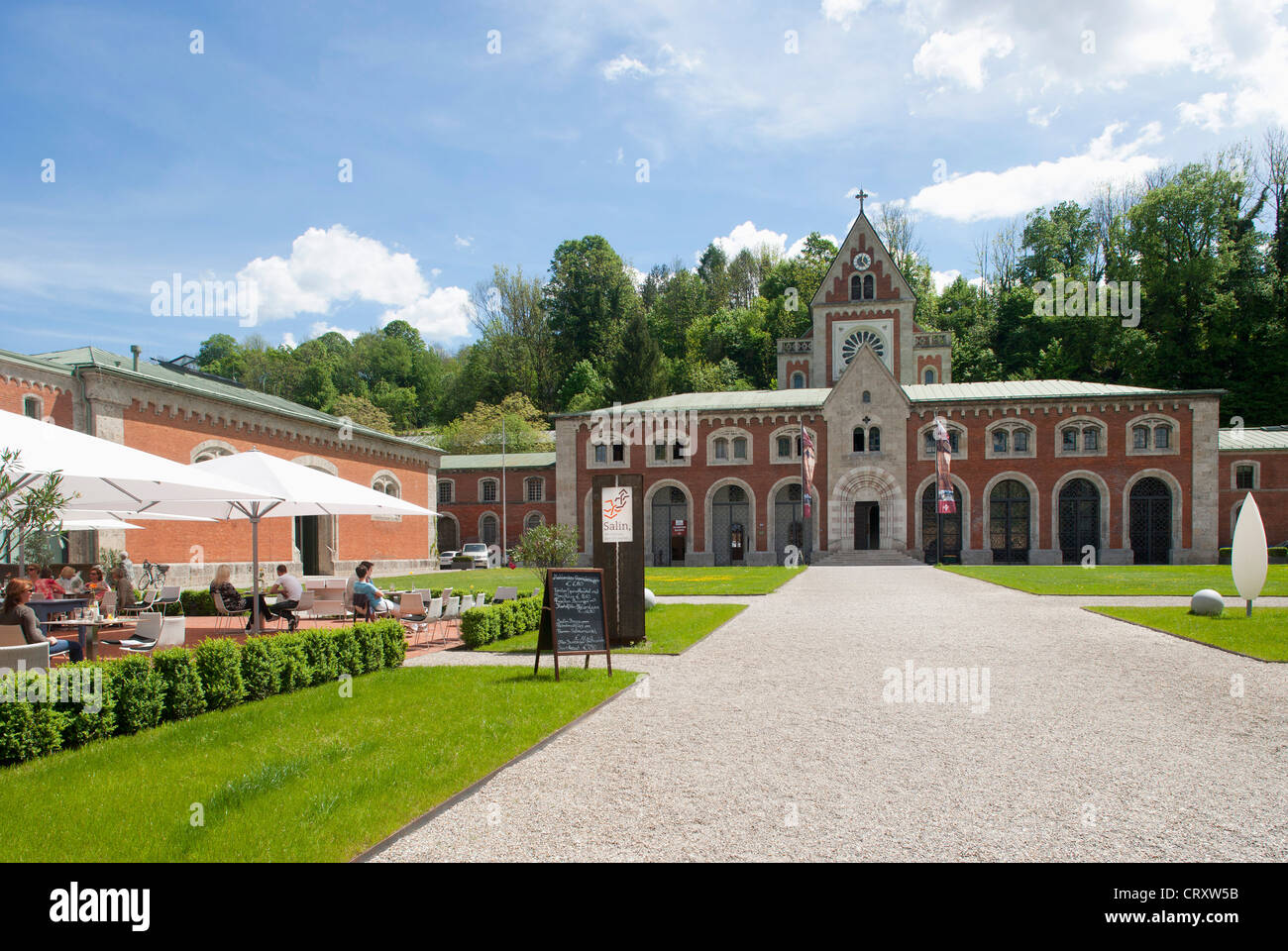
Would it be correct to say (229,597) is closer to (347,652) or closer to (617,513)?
(347,652)

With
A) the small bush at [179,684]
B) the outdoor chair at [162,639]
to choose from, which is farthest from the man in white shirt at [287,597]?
the small bush at [179,684]

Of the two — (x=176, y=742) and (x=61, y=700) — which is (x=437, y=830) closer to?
(x=176, y=742)

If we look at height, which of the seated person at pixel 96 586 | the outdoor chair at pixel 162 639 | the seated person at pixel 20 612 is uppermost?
the seated person at pixel 20 612

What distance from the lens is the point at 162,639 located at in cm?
1046

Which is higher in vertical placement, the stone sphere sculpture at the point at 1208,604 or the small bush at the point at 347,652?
the small bush at the point at 347,652

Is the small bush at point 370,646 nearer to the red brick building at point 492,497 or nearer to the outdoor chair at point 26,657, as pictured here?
the outdoor chair at point 26,657

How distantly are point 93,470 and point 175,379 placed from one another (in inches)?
883

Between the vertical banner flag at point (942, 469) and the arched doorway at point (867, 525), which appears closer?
the vertical banner flag at point (942, 469)

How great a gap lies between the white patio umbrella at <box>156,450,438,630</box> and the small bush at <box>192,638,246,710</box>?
283 cm

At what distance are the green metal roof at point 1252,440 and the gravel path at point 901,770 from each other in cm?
4027

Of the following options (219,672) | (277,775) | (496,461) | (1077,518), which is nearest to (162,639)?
(219,672)

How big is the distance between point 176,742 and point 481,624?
6.41 meters

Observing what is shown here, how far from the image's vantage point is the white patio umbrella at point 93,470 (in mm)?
7094
